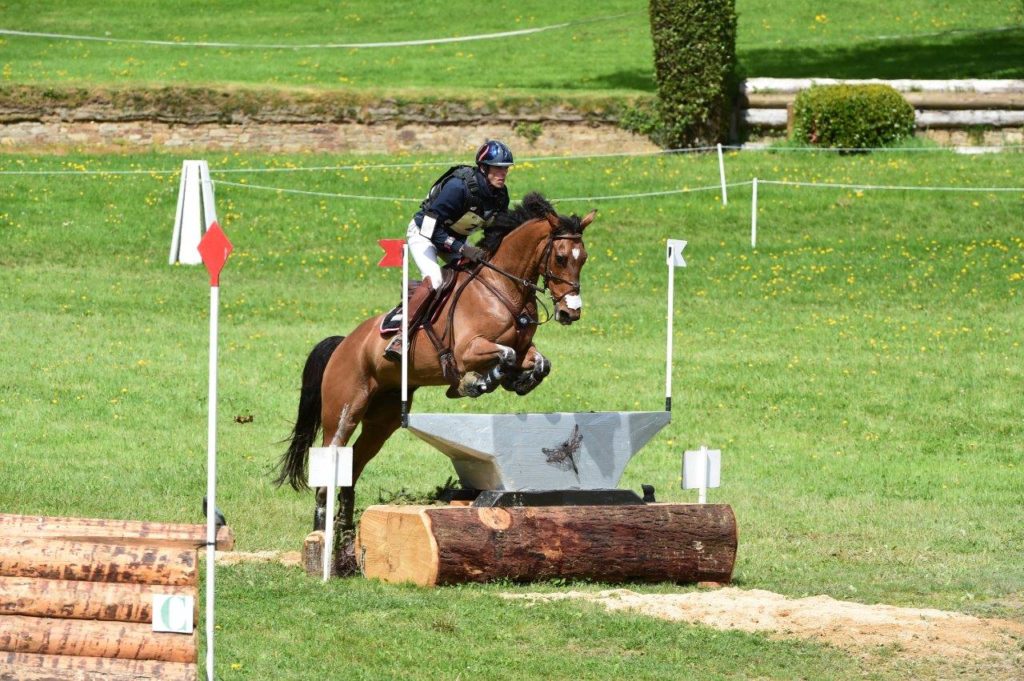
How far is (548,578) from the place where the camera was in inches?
376

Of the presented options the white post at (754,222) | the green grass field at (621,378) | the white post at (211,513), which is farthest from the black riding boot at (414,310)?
the white post at (754,222)

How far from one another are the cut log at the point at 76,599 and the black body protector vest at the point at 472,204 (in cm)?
485

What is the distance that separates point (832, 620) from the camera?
27.8 feet

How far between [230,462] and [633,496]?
17.6 ft

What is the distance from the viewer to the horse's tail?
11.9m

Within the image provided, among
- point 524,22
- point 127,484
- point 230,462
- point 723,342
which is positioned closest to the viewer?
point 127,484

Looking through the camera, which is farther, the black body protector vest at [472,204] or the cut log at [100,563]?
the black body protector vest at [472,204]

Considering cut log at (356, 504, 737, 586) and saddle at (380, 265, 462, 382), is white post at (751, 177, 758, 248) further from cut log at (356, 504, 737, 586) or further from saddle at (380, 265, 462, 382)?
cut log at (356, 504, 737, 586)

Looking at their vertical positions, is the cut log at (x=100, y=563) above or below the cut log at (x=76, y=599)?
above

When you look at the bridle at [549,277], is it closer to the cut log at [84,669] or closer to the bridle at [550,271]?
the bridle at [550,271]

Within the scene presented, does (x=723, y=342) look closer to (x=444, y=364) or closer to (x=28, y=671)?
(x=444, y=364)

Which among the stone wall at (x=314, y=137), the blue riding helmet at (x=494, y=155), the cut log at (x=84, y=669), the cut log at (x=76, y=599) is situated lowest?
the cut log at (x=84, y=669)

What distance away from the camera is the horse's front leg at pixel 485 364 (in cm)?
1028

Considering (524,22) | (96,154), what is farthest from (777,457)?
(524,22)
